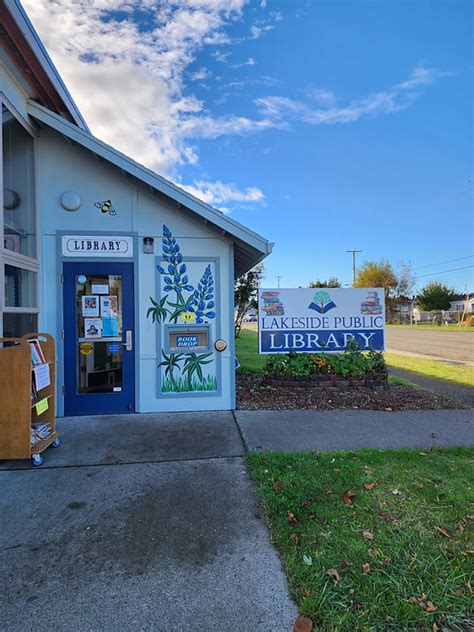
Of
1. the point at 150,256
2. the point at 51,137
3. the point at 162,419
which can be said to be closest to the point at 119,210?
the point at 150,256

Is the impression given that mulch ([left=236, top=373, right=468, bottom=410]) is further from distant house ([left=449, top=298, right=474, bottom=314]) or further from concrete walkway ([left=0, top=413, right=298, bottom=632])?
distant house ([left=449, top=298, right=474, bottom=314])

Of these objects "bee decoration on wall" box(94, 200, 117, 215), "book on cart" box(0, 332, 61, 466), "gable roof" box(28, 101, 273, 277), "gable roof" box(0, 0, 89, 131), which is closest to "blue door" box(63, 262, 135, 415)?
"bee decoration on wall" box(94, 200, 117, 215)

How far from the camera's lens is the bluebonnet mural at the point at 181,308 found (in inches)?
221

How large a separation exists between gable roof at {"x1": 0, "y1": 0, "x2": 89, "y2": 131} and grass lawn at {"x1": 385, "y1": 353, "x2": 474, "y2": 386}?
371 inches

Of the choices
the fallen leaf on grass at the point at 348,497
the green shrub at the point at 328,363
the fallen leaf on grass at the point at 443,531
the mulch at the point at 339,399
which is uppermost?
the green shrub at the point at 328,363

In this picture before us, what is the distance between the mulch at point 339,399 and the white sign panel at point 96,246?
311 cm

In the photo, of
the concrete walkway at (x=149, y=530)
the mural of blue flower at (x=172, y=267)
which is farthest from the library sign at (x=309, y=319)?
the concrete walkway at (x=149, y=530)

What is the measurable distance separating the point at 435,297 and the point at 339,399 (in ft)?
186

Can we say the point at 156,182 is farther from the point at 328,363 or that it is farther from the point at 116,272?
the point at 328,363

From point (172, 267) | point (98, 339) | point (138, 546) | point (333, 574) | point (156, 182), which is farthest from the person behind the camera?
point (172, 267)

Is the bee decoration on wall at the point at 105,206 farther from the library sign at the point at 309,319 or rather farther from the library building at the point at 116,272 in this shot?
the library sign at the point at 309,319

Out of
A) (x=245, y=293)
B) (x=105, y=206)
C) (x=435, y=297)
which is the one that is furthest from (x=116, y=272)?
(x=435, y=297)

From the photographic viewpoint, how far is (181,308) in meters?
5.66

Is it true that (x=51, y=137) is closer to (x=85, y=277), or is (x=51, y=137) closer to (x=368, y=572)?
(x=85, y=277)
